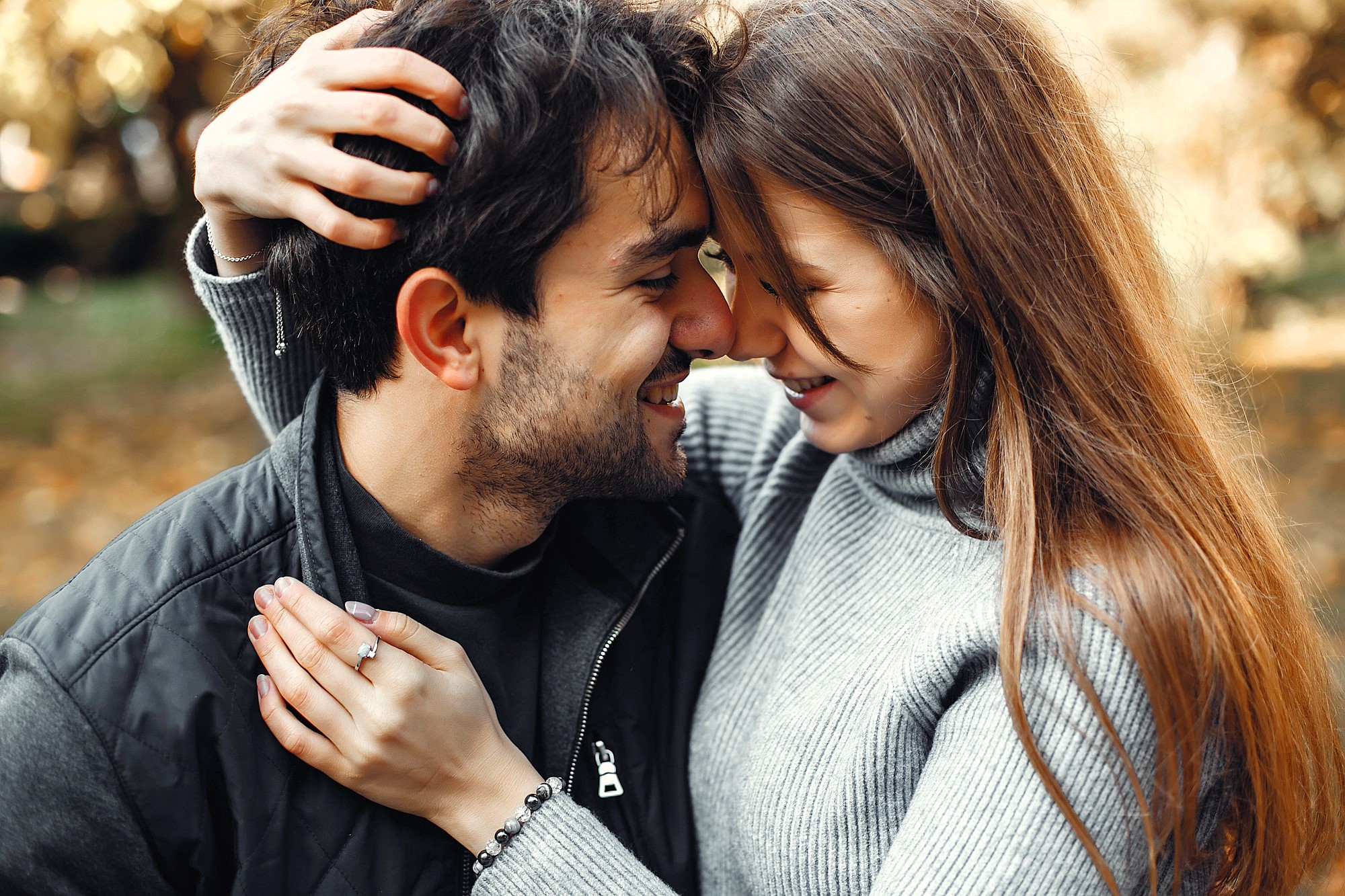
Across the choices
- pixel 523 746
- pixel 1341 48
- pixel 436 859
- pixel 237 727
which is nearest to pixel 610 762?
pixel 523 746

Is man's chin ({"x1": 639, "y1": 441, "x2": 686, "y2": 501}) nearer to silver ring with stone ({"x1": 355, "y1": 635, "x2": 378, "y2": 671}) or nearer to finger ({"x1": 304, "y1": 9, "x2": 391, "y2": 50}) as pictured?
silver ring with stone ({"x1": 355, "y1": 635, "x2": 378, "y2": 671})

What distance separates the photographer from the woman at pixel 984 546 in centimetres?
163

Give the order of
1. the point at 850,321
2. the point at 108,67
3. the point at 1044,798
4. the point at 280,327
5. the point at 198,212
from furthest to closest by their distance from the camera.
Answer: the point at 198,212
the point at 108,67
the point at 280,327
the point at 850,321
the point at 1044,798

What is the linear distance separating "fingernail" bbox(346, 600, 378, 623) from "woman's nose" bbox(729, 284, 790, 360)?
896 mm

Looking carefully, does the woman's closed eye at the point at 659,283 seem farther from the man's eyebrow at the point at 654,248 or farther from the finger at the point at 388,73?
the finger at the point at 388,73

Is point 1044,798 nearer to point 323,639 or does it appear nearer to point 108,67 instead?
point 323,639

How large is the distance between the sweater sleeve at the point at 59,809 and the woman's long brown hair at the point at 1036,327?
143cm

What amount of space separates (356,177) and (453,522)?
0.71m

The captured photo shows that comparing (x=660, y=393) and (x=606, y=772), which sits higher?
(x=660, y=393)

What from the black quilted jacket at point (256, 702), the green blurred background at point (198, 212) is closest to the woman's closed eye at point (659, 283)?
the black quilted jacket at point (256, 702)

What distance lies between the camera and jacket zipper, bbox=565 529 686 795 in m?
2.10

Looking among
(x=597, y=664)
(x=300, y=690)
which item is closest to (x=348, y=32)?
(x=300, y=690)

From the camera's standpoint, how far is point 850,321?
1.94 metres

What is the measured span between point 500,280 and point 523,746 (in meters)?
0.92
